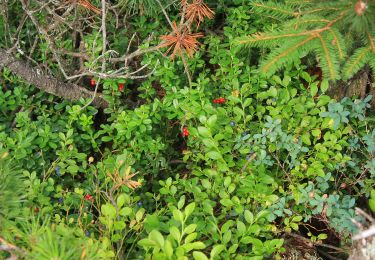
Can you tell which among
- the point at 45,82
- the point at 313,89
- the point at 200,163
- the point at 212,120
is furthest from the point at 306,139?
the point at 45,82

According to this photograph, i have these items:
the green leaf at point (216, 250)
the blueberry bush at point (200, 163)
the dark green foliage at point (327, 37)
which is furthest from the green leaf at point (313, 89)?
the green leaf at point (216, 250)

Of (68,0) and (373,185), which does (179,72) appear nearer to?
(68,0)

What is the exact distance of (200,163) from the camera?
2.43 meters

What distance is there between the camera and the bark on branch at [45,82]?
96.6 inches

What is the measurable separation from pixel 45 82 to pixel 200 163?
0.99 meters

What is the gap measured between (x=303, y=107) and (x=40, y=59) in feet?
5.16

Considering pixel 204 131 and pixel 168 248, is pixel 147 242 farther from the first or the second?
pixel 204 131

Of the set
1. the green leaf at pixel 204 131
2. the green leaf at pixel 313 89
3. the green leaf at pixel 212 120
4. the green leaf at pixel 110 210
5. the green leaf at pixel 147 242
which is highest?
the green leaf at pixel 313 89

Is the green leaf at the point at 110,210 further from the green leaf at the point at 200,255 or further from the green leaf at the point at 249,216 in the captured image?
the green leaf at the point at 249,216

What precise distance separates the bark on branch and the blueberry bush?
0.19 ft

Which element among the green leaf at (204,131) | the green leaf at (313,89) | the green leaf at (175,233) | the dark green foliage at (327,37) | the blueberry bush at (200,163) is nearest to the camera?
the dark green foliage at (327,37)

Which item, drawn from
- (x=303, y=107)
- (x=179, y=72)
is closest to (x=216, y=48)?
(x=179, y=72)

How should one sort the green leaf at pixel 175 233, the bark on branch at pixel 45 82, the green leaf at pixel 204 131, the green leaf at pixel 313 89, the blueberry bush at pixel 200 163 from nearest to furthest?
1. the green leaf at pixel 175 233
2. the blueberry bush at pixel 200 163
3. the green leaf at pixel 204 131
4. the green leaf at pixel 313 89
5. the bark on branch at pixel 45 82

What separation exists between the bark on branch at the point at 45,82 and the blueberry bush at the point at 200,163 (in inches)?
2.3
